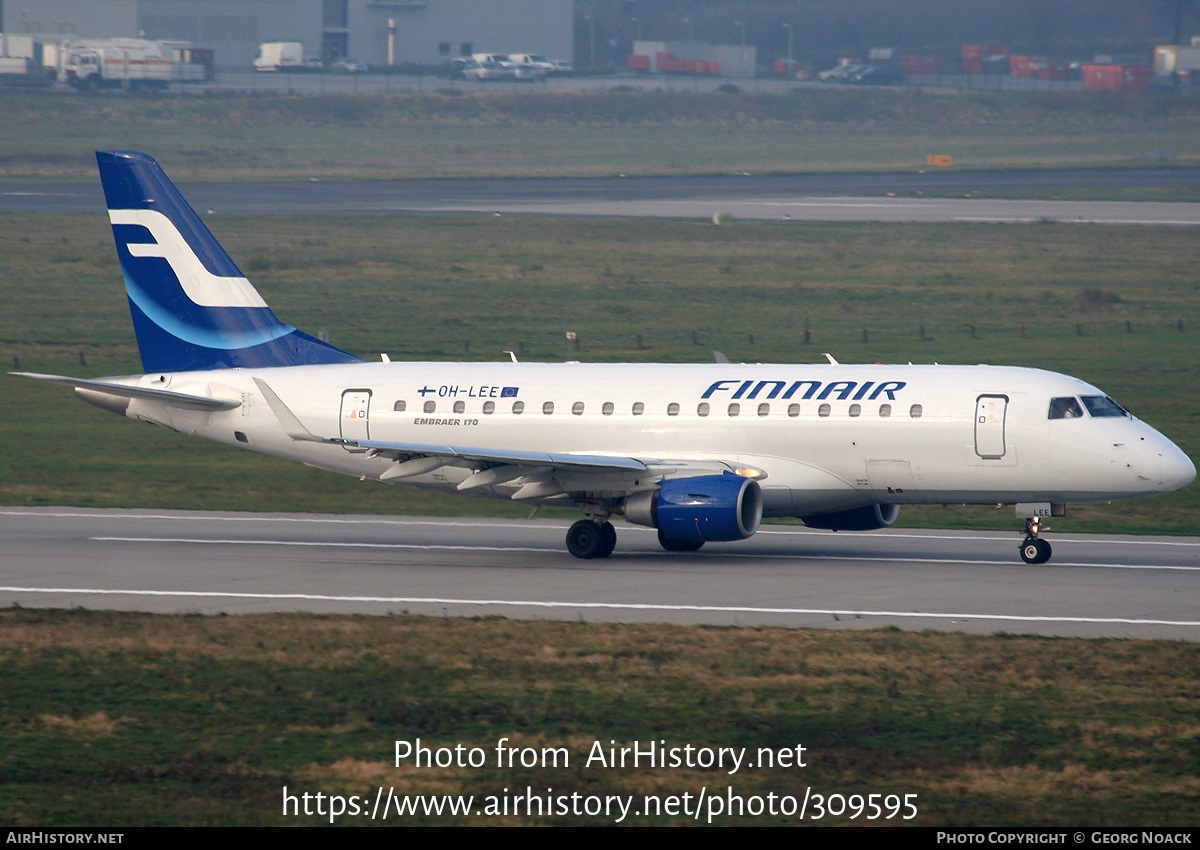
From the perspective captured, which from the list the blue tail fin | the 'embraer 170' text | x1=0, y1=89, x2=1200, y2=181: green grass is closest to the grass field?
x1=0, y1=89, x2=1200, y2=181: green grass

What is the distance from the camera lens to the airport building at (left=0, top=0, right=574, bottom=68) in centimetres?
16988

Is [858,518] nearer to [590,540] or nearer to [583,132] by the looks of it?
[590,540]

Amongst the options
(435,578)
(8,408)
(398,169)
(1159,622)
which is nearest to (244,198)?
(398,169)

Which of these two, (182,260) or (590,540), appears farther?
(182,260)

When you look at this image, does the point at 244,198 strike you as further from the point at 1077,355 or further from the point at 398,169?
the point at 1077,355

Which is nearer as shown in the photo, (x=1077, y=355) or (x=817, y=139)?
(x=1077, y=355)

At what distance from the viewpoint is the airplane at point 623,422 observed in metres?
32.8

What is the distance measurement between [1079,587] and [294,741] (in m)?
16.8

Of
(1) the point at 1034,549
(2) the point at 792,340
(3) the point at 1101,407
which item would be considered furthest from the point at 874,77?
(1) the point at 1034,549

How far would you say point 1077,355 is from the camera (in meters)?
62.6

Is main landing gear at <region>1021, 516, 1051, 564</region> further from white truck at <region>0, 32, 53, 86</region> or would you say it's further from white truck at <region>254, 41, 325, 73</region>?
white truck at <region>254, 41, 325, 73</region>

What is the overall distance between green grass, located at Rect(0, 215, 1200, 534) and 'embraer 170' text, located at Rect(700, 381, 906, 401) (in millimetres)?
7648

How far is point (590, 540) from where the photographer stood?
112 ft

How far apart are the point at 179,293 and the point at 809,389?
15476mm
